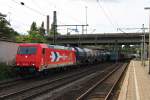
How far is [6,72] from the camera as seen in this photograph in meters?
29.8

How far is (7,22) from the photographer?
88938 mm

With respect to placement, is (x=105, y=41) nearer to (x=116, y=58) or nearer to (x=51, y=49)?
(x=116, y=58)

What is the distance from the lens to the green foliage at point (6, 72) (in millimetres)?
29003

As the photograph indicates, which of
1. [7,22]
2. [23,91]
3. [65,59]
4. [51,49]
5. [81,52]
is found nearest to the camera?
[23,91]

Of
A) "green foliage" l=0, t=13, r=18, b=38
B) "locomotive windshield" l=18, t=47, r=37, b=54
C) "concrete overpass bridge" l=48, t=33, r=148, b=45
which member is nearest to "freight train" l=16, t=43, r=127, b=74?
"locomotive windshield" l=18, t=47, r=37, b=54

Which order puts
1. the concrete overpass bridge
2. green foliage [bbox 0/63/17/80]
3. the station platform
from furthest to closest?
the concrete overpass bridge, green foliage [bbox 0/63/17/80], the station platform

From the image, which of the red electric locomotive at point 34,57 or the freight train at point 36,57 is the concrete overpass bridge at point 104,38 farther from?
the red electric locomotive at point 34,57

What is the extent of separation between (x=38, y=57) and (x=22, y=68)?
1.58 m

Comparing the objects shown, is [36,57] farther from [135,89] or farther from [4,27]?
[4,27]

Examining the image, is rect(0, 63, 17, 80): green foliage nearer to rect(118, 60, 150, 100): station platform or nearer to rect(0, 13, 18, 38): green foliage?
rect(118, 60, 150, 100): station platform

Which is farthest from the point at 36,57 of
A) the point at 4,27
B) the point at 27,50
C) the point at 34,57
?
the point at 4,27

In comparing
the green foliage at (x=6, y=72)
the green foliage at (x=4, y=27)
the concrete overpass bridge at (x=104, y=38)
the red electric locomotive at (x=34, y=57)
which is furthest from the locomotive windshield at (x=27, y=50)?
the concrete overpass bridge at (x=104, y=38)

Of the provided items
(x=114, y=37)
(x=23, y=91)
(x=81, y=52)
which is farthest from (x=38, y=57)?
(x=114, y=37)

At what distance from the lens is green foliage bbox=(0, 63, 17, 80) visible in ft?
95.2
